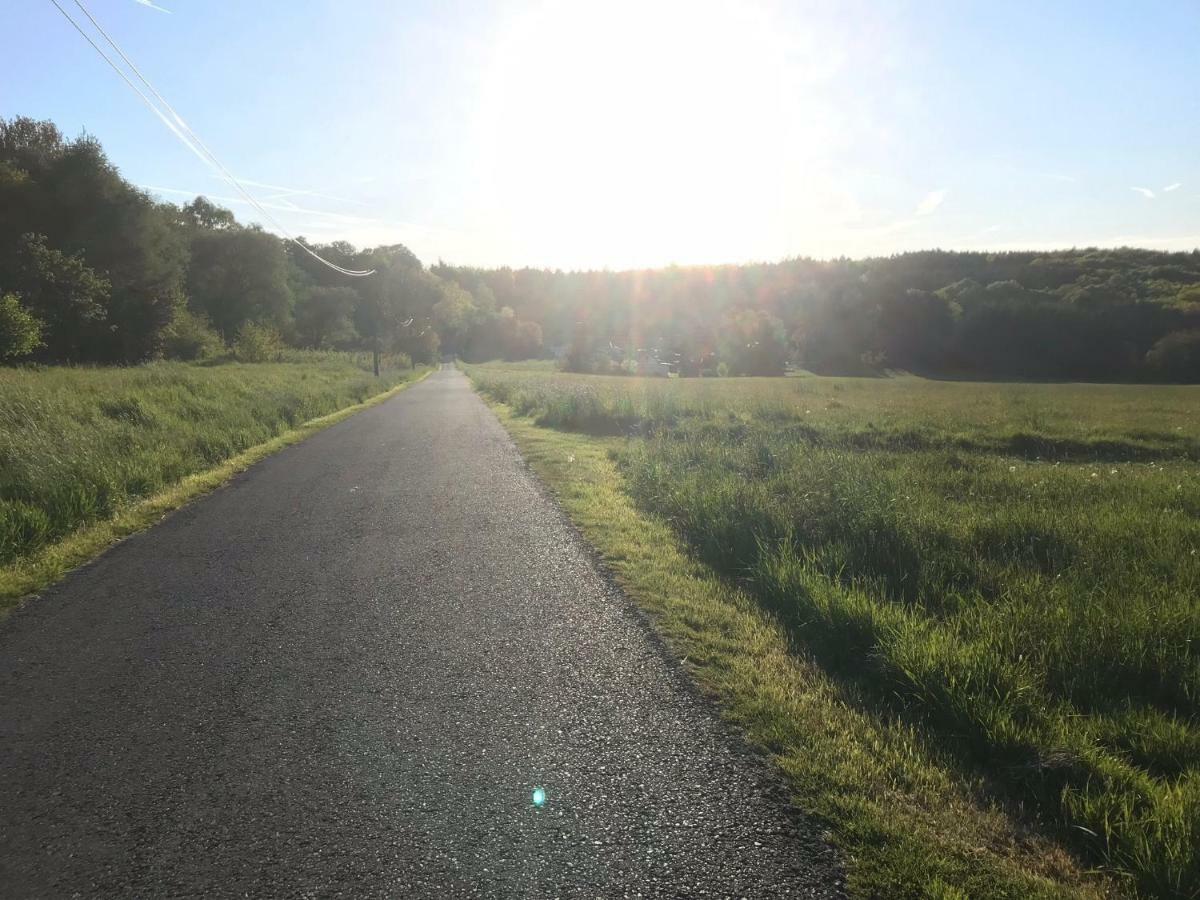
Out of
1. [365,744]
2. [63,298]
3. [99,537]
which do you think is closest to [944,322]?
[63,298]

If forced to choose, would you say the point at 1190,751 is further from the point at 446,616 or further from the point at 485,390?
the point at 485,390

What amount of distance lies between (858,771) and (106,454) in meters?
10.2

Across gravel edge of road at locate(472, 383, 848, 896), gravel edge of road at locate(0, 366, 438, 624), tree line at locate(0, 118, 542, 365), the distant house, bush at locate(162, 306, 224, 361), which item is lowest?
the distant house

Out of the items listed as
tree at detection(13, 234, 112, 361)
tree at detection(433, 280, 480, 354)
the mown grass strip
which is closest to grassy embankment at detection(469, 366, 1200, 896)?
the mown grass strip

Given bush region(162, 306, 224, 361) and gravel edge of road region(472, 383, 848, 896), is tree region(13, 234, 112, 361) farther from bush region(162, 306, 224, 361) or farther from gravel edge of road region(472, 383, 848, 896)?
gravel edge of road region(472, 383, 848, 896)

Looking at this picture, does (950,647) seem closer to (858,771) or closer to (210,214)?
(858,771)

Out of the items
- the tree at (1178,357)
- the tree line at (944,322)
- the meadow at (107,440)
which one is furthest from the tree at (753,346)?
the meadow at (107,440)

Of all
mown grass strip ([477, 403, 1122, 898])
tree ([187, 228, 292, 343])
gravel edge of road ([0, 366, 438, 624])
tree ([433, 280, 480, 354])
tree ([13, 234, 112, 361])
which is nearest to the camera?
mown grass strip ([477, 403, 1122, 898])

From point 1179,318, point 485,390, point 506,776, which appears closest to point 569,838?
point 506,776

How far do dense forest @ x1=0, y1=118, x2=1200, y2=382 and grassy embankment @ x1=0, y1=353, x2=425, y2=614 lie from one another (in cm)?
2036

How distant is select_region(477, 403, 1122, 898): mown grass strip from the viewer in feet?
Answer: 7.72

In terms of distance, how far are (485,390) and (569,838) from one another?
3626cm

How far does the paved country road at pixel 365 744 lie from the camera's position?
238cm

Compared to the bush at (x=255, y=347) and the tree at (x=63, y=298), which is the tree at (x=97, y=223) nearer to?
the tree at (x=63, y=298)
